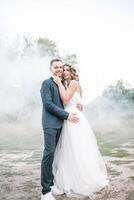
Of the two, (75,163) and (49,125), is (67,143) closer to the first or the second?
(75,163)

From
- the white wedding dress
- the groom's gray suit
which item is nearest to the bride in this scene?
the white wedding dress

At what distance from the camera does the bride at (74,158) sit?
5574mm

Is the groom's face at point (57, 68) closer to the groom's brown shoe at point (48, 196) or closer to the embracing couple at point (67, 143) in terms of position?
the embracing couple at point (67, 143)

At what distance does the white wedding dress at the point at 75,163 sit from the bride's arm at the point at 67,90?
21 cm

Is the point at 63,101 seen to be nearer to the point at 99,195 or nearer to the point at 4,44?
the point at 99,195

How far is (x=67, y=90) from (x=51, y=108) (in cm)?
58

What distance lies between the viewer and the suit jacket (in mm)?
5168

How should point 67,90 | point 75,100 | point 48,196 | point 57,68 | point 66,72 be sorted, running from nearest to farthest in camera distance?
point 48,196 < point 57,68 < point 67,90 < point 66,72 < point 75,100

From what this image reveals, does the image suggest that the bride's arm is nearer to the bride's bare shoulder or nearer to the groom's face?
the bride's bare shoulder

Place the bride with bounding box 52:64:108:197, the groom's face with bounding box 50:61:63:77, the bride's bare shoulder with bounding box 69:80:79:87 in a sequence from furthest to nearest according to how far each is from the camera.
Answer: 1. the bride's bare shoulder with bounding box 69:80:79:87
2. the bride with bounding box 52:64:108:197
3. the groom's face with bounding box 50:61:63:77

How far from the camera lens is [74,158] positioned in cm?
566

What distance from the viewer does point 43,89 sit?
5254mm

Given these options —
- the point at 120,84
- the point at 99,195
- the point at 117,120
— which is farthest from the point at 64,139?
the point at 120,84

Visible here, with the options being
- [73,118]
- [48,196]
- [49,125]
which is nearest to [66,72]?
[73,118]
